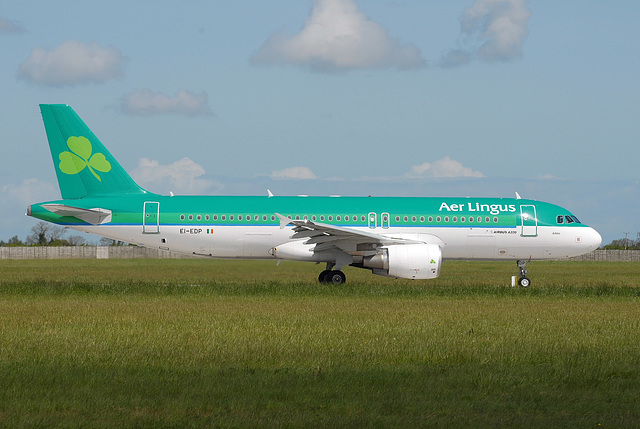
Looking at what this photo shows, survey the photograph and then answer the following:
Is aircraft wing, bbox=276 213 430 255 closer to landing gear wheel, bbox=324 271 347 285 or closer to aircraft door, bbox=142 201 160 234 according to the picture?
landing gear wheel, bbox=324 271 347 285

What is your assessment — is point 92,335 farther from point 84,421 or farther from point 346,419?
point 346,419

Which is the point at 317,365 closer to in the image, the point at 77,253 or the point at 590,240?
the point at 590,240

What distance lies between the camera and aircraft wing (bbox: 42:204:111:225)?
29.5 metres

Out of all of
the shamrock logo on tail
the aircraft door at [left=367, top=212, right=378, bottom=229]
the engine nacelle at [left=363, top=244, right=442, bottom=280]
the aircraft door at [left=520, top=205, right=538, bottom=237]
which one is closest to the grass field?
the engine nacelle at [left=363, top=244, right=442, bottom=280]

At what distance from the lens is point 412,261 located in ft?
91.0

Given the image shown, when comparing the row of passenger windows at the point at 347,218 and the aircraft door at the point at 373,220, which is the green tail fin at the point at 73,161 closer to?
the row of passenger windows at the point at 347,218

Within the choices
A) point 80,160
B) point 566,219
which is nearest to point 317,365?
point 80,160

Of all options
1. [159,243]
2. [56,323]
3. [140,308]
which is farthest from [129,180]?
[56,323]

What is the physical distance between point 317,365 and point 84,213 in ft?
68.0

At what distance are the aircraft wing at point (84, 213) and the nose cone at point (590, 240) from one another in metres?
18.8

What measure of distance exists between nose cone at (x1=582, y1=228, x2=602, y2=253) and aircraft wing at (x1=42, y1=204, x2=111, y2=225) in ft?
61.7

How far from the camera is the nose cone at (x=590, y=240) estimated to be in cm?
3192

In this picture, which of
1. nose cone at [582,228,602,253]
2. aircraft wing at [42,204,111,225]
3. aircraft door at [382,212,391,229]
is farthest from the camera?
nose cone at [582,228,602,253]

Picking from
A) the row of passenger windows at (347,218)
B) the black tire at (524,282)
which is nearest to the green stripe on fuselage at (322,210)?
the row of passenger windows at (347,218)
